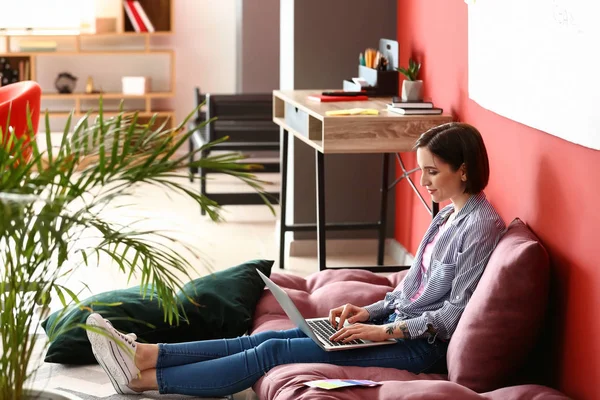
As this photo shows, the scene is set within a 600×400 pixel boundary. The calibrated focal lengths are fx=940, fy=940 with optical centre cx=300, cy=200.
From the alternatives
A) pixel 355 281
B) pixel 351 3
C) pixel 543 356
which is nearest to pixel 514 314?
pixel 543 356

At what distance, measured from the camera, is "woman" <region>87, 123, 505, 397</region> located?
2.69 meters

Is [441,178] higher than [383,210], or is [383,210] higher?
[441,178]

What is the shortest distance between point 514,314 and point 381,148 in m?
1.50

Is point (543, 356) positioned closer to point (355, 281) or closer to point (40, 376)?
point (355, 281)

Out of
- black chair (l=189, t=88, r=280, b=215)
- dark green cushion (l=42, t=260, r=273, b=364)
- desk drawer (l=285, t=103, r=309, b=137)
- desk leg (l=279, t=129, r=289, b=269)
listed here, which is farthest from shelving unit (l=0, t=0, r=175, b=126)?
dark green cushion (l=42, t=260, r=273, b=364)

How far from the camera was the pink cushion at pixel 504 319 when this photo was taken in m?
2.49

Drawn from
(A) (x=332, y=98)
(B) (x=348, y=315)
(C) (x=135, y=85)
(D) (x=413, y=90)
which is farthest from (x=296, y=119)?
(C) (x=135, y=85)

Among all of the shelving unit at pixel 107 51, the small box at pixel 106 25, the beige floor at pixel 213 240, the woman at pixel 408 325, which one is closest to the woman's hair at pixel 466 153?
the woman at pixel 408 325

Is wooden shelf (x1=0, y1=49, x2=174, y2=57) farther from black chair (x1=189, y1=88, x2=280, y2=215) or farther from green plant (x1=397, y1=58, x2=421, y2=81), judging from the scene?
green plant (x1=397, y1=58, x2=421, y2=81)

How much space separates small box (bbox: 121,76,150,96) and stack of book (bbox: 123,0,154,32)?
1.37 feet

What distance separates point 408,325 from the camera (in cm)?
268

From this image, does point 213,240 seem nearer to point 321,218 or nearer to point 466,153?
point 321,218

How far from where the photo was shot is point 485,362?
8.27ft

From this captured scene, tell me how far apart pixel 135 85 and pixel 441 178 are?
569cm
